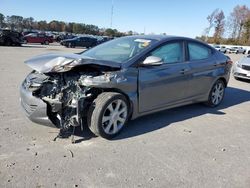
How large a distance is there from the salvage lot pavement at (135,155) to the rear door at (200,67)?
71cm

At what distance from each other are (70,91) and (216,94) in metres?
3.81

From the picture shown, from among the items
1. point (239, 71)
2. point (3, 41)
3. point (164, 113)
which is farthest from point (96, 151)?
point (3, 41)

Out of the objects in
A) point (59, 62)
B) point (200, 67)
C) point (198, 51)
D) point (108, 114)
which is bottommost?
point (108, 114)

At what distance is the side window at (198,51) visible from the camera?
5.69m

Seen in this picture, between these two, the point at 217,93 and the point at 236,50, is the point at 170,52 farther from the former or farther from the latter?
the point at 236,50

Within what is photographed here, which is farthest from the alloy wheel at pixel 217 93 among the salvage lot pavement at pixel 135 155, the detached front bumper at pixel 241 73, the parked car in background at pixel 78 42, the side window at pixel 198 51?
the parked car in background at pixel 78 42

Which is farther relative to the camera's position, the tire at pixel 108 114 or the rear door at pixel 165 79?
the rear door at pixel 165 79

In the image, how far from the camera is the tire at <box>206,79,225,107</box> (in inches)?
253

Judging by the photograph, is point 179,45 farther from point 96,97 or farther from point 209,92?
point 96,97

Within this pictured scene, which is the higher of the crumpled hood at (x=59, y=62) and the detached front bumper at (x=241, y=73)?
the crumpled hood at (x=59, y=62)

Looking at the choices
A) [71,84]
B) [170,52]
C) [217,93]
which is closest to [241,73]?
[217,93]

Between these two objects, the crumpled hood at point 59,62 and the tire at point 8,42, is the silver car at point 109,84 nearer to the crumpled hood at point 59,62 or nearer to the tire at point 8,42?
the crumpled hood at point 59,62

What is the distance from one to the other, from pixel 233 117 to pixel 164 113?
4.76 ft

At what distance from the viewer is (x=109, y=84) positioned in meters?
4.15
